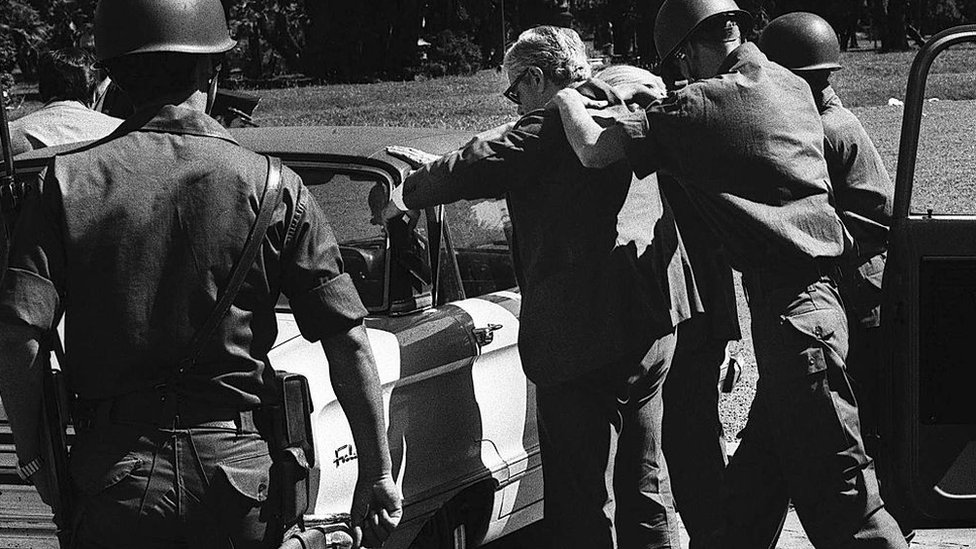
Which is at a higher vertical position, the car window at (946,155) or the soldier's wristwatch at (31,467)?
the soldier's wristwatch at (31,467)

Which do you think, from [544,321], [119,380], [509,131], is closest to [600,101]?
[509,131]

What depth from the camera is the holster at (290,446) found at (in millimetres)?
2703

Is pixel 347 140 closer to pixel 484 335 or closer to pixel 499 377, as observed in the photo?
pixel 484 335

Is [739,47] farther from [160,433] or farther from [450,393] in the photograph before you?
[160,433]

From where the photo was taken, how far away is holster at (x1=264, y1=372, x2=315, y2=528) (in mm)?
2703

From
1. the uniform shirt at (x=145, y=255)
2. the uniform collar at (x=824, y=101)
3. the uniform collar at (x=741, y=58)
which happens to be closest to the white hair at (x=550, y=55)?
the uniform collar at (x=741, y=58)

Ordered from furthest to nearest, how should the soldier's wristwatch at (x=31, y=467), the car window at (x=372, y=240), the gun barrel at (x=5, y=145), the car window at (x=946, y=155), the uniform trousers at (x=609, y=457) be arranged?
the car window at (x=946, y=155) → the car window at (x=372, y=240) → the uniform trousers at (x=609, y=457) → the gun barrel at (x=5, y=145) → the soldier's wristwatch at (x=31, y=467)

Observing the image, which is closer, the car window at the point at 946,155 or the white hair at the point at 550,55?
the white hair at the point at 550,55

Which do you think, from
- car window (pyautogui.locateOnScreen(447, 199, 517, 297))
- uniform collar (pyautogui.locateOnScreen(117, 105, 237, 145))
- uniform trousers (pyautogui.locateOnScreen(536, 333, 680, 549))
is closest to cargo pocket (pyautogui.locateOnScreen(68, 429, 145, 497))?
uniform collar (pyautogui.locateOnScreen(117, 105, 237, 145))

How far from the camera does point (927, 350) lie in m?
4.13

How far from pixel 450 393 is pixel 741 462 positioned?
0.97m

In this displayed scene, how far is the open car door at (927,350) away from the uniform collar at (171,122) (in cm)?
229

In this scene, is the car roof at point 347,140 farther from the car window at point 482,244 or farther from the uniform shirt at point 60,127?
the uniform shirt at point 60,127

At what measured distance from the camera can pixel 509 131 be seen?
390 centimetres
